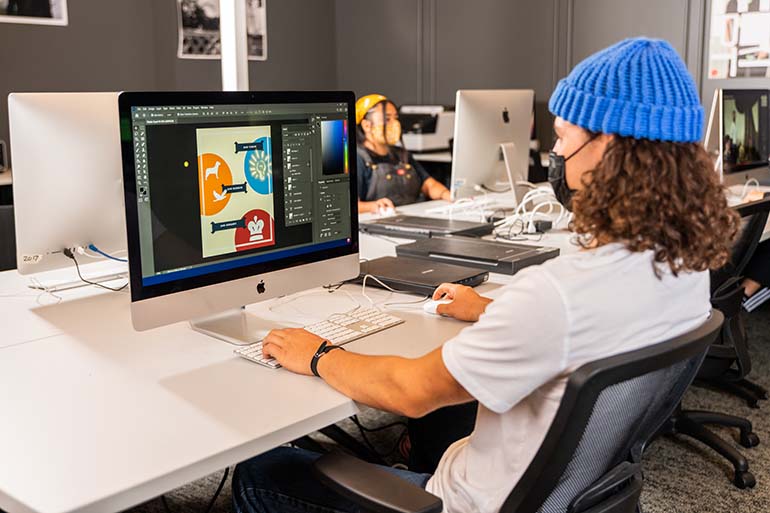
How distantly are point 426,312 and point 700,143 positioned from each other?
82 centimetres

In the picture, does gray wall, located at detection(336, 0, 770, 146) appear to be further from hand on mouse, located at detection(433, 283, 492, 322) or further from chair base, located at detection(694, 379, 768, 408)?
hand on mouse, located at detection(433, 283, 492, 322)

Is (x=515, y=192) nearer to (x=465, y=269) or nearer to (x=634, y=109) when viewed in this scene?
(x=465, y=269)

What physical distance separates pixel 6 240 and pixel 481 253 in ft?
4.66

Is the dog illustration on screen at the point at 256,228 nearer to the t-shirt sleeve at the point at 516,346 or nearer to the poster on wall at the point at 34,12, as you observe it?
the t-shirt sleeve at the point at 516,346

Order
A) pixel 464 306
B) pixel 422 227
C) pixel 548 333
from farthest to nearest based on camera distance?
pixel 422 227
pixel 464 306
pixel 548 333

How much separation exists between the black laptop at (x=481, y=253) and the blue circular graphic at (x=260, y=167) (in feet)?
2.49

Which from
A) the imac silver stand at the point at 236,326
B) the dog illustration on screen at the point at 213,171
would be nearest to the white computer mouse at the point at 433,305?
the imac silver stand at the point at 236,326

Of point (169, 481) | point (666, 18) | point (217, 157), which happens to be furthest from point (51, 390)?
point (666, 18)

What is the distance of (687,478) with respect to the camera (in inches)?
99.7

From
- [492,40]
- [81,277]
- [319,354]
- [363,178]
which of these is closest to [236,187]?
[319,354]

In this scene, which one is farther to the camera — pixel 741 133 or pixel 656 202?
pixel 741 133

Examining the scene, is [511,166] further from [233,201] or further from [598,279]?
[598,279]

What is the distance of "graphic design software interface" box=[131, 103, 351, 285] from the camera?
59.4 inches

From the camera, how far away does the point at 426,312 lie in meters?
1.86
